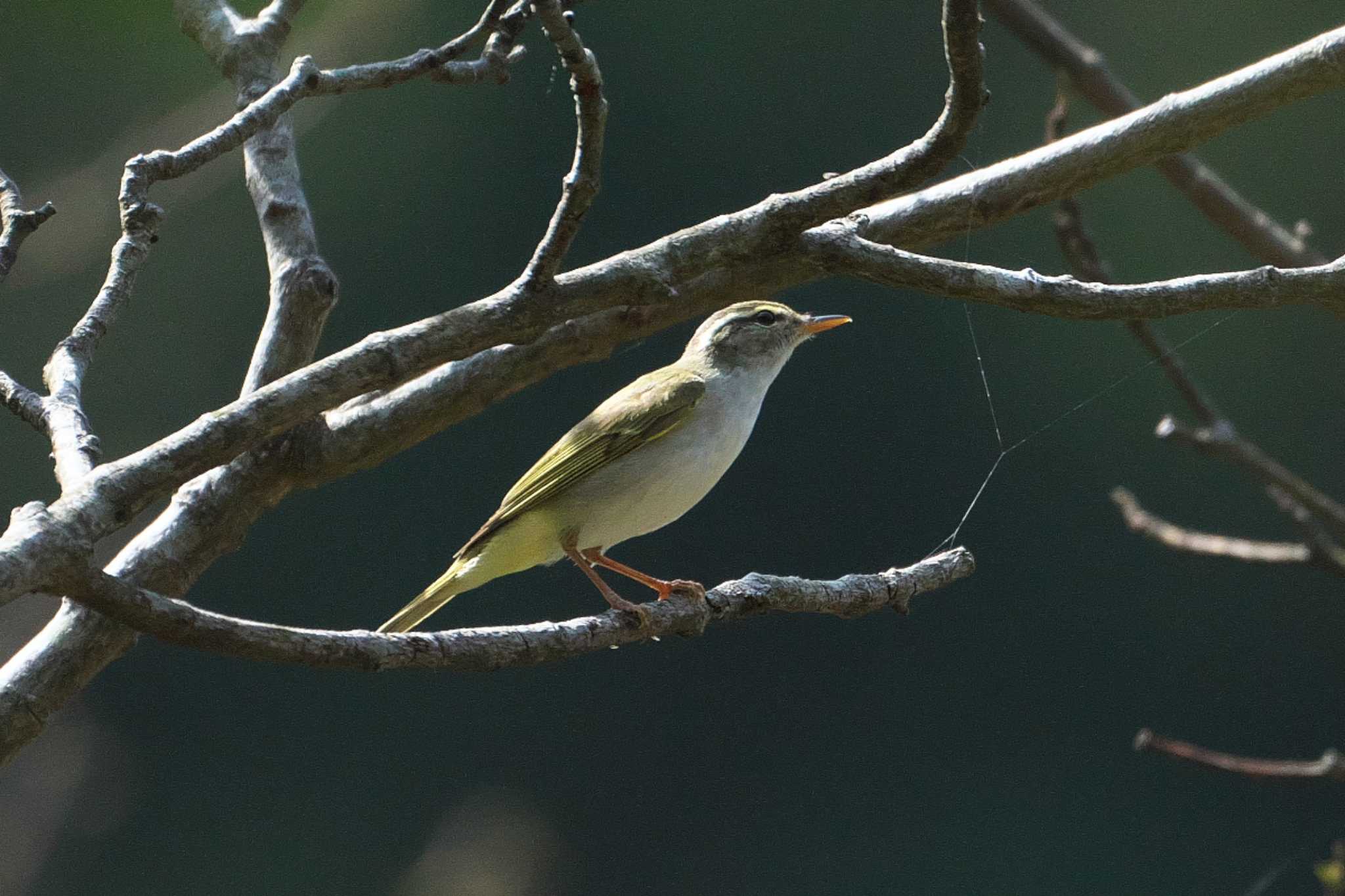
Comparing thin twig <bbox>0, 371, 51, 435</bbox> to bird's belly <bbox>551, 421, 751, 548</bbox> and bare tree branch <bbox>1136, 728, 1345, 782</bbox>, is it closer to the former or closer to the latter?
bird's belly <bbox>551, 421, 751, 548</bbox>

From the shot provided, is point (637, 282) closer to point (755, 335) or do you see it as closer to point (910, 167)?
point (910, 167)

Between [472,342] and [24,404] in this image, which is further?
[24,404]

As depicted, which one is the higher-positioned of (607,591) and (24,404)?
(24,404)

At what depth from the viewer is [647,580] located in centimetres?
334

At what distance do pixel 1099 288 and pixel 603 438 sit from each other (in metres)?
1.60

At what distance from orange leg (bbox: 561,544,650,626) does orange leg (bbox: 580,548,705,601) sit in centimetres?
8

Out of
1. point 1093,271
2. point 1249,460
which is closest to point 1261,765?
point 1249,460

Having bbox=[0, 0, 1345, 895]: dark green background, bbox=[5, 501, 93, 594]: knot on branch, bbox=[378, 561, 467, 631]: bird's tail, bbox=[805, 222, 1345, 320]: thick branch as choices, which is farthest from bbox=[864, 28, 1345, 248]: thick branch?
bbox=[0, 0, 1345, 895]: dark green background

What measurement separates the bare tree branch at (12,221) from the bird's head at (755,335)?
188 cm

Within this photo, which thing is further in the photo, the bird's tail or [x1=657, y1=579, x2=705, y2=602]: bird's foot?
the bird's tail

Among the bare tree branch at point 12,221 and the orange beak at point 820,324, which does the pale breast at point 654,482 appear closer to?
the orange beak at point 820,324

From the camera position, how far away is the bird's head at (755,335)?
3705 mm

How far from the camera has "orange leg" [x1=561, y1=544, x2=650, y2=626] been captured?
2.28m

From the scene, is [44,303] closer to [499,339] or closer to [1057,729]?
[499,339]
